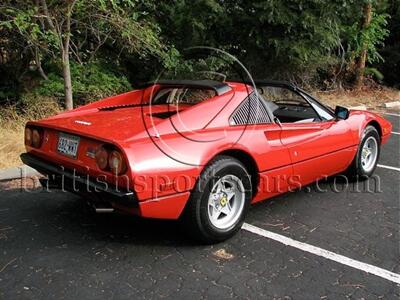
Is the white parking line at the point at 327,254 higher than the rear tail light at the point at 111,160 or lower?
lower

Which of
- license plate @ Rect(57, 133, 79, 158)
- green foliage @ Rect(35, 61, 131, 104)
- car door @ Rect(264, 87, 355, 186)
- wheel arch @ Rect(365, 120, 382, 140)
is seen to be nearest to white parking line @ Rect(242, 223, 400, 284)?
car door @ Rect(264, 87, 355, 186)

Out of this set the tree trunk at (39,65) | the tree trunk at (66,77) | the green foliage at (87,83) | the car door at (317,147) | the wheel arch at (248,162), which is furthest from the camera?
the green foliage at (87,83)

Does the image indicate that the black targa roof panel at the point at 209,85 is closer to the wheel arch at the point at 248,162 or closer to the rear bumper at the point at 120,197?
the wheel arch at the point at 248,162

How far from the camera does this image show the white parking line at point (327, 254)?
323cm

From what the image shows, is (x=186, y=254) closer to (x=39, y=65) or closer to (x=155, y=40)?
(x=155, y=40)

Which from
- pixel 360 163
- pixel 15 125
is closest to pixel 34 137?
pixel 15 125

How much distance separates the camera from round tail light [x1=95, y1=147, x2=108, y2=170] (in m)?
3.21

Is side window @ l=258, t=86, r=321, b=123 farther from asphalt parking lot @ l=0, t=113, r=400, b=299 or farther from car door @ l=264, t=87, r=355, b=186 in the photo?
asphalt parking lot @ l=0, t=113, r=400, b=299

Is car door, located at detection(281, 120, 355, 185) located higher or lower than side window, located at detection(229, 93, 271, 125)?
lower

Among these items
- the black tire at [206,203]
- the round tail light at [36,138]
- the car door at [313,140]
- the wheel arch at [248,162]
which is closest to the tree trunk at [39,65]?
the round tail light at [36,138]

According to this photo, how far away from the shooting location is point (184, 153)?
330cm

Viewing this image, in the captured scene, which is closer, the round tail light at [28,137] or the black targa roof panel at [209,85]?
the black targa roof panel at [209,85]

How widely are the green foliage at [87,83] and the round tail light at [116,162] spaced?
523 cm

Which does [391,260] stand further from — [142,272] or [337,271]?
[142,272]
